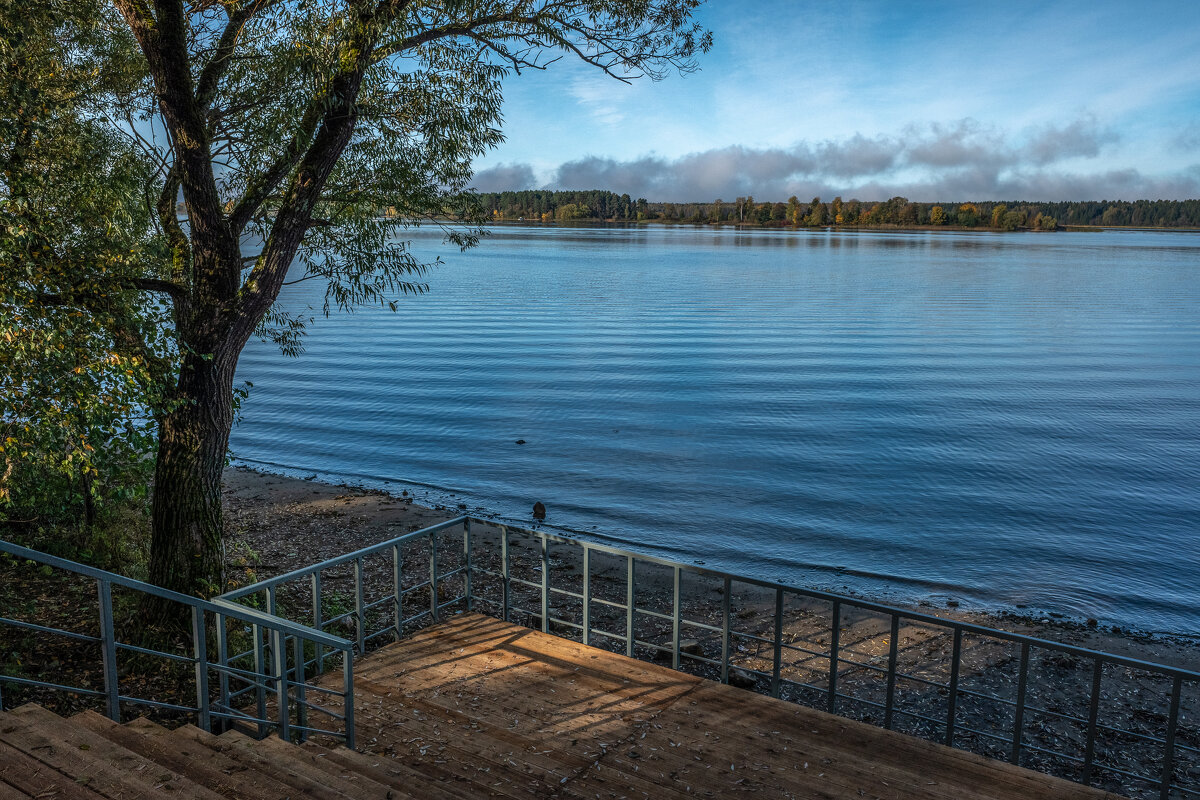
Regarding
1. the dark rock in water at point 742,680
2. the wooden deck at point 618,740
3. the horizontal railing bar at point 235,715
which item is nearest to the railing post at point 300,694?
the horizontal railing bar at point 235,715

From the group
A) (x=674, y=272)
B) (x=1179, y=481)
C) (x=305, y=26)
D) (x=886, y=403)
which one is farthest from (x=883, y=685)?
(x=674, y=272)

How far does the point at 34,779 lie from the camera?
4.37 metres

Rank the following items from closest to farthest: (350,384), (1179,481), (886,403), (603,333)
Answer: (1179,481)
(886,403)
(350,384)
(603,333)

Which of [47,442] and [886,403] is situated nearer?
[47,442]

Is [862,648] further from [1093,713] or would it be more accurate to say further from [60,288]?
[60,288]

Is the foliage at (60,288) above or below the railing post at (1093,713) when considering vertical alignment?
above

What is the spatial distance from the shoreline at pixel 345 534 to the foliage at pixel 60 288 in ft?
14.9

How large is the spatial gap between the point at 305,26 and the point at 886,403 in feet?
92.3

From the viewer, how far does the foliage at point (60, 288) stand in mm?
8211

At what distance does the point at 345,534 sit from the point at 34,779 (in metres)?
13.5

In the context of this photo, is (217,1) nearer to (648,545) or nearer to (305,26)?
(305,26)

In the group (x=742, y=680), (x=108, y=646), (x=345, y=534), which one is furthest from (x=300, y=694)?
(x=345, y=534)

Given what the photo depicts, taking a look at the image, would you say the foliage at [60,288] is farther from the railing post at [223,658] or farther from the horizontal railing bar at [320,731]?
the horizontal railing bar at [320,731]

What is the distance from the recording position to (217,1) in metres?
11.3
